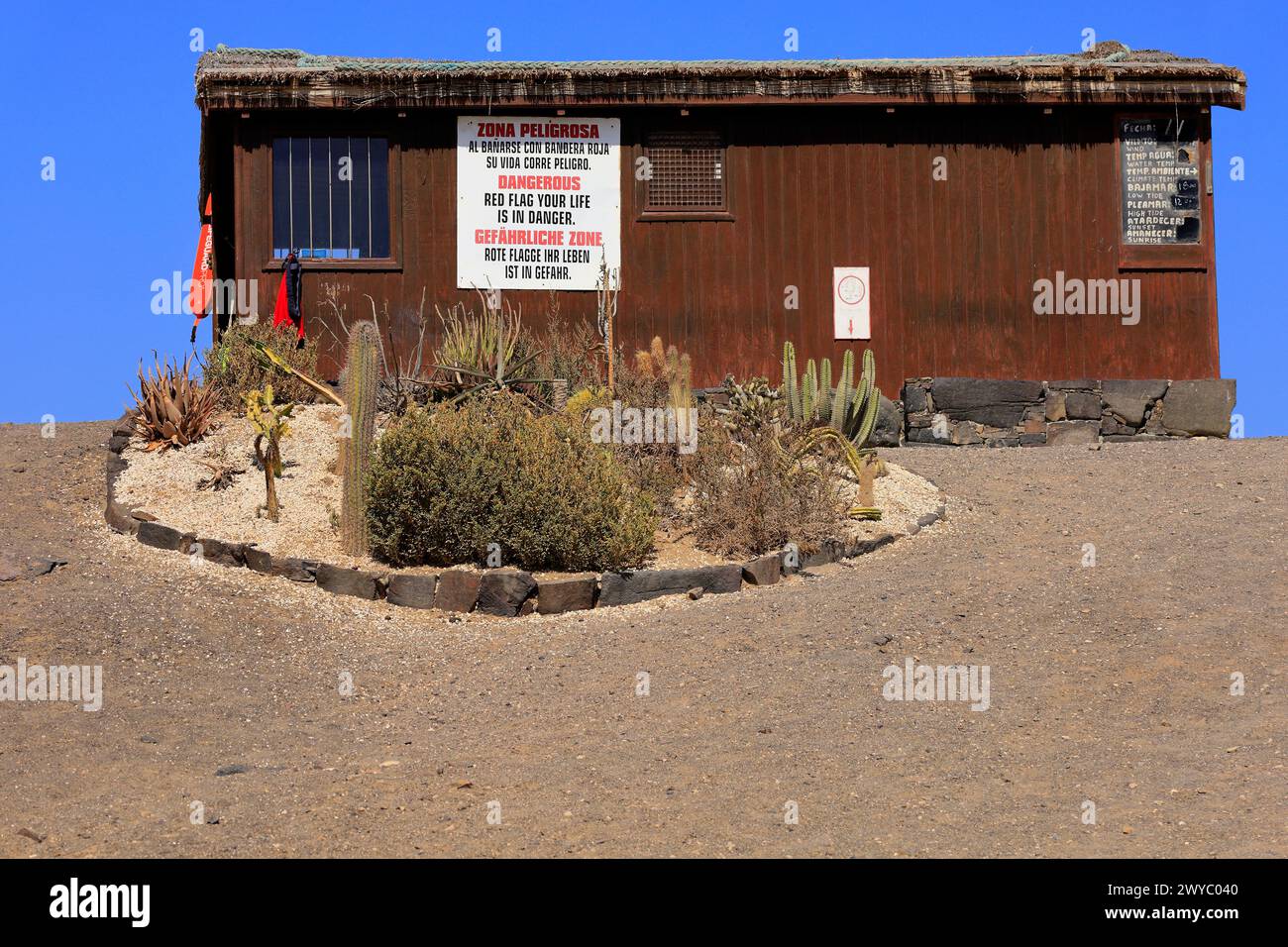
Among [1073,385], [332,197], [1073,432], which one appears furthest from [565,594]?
[1073,385]

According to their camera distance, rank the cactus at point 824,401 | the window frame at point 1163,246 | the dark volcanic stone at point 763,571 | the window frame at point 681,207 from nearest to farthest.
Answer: the dark volcanic stone at point 763,571 → the cactus at point 824,401 → the window frame at point 681,207 → the window frame at point 1163,246

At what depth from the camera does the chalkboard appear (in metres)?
18.5

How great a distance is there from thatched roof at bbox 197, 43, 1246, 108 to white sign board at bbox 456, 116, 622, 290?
0.46 meters

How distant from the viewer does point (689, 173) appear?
59.8ft

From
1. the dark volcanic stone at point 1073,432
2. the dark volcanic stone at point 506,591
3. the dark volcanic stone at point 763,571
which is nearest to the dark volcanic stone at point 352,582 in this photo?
the dark volcanic stone at point 506,591

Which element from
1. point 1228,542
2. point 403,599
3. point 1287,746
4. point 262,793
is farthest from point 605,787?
point 1228,542

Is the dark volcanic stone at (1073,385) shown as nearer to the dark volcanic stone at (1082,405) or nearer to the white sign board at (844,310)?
the dark volcanic stone at (1082,405)

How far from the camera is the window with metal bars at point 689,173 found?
59.7 feet

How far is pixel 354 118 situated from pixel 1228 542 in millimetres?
11160

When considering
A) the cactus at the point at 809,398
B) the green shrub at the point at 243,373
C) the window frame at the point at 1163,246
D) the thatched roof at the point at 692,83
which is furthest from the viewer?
the window frame at the point at 1163,246

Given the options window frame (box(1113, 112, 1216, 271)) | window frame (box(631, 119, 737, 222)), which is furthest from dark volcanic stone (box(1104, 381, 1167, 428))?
window frame (box(631, 119, 737, 222))

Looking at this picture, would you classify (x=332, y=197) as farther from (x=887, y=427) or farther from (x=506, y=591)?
(x=506, y=591)

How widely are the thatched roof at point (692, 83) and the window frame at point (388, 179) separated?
426 millimetres

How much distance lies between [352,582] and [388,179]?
7.23 meters
